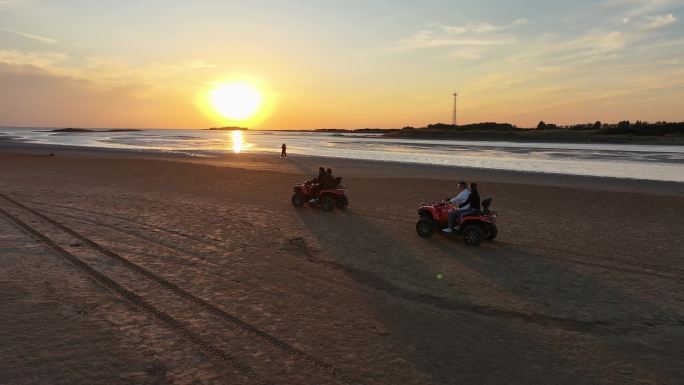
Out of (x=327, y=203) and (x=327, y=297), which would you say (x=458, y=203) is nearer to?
(x=327, y=203)

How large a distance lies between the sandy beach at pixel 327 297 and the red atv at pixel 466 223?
31 centimetres

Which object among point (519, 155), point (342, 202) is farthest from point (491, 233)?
point (519, 155)

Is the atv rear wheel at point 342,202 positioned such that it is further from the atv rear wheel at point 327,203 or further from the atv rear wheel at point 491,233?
the atv rear wheel at point 491,233

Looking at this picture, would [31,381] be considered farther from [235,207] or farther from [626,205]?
[626,205]

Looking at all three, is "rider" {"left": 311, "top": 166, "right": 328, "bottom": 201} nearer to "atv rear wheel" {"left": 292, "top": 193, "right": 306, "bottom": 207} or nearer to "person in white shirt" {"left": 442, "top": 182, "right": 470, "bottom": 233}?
"atv rear wheel" {"left": 292, "top": 193, "right": 306, "bottom": 207}

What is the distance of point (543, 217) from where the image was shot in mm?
15648

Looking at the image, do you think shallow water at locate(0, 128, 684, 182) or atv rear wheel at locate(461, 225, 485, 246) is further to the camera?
shallow water at locate(0, 128, 684, 182)

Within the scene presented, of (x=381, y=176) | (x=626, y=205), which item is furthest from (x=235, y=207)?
(x=626, y=205)

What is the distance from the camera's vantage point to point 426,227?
40.4ft

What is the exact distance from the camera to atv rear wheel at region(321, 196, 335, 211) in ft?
52.9

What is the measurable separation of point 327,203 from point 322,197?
0.27 metres

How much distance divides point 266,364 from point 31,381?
246cm

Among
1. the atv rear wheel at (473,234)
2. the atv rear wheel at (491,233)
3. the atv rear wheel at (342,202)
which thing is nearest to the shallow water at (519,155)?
the atv rear wheel at (342,202)

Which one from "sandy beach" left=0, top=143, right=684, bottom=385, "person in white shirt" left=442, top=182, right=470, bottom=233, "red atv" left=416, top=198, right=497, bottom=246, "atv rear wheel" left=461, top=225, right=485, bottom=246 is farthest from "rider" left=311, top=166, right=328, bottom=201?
"atv rear wheel" left=461, top=225, right=485, bottom=246
